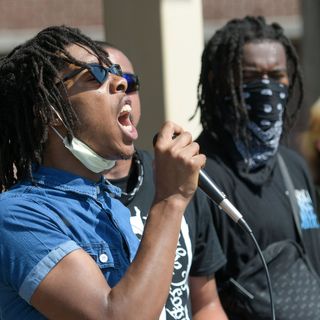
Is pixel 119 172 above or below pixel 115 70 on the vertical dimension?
below

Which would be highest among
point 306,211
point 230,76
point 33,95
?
point 33,95

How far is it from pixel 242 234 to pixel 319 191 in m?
0.79

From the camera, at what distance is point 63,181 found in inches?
107

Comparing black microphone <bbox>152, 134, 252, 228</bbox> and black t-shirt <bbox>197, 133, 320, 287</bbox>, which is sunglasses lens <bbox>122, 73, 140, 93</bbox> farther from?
black microphone <bbox>152, 134, 252, 228</bbox>

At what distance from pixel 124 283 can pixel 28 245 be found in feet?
0.90

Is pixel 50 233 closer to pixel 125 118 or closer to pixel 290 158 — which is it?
pixel 125 118

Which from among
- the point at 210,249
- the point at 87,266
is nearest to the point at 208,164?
the point at 210,249

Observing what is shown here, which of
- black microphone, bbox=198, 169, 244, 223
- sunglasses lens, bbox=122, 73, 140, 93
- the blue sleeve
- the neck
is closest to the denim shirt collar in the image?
the blue sleeve

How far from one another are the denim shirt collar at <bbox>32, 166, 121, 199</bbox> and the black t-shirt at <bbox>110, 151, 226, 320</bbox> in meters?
0.55

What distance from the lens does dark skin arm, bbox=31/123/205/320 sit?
2.45 meters

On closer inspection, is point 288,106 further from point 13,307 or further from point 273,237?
point 13,307

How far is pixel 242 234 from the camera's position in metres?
3.83

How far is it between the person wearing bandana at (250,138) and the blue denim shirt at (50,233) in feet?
3.73

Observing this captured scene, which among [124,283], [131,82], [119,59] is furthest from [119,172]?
[124,283]
